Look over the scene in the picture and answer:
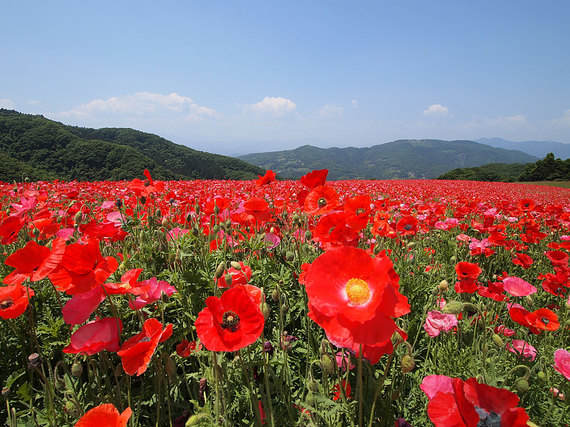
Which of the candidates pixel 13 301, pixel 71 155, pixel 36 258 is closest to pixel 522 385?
pixel 36 258

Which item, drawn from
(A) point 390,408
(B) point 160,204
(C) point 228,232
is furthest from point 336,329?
(B) point 160,204

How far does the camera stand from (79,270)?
3.29 ft

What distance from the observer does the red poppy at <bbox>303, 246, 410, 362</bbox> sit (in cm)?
68

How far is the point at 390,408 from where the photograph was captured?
4.10 ft

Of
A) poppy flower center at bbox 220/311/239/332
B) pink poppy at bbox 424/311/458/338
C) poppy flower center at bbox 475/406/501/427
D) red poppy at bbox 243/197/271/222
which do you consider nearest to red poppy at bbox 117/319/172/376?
poppy flower center at bbox 220/311/239/332

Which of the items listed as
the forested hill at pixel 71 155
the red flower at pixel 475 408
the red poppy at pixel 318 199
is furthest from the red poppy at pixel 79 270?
the forested hill at pixel 71 155

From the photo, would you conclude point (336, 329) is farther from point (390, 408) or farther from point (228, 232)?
point (228, 232)

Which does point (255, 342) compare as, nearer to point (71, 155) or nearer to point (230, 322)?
point (230, 322)

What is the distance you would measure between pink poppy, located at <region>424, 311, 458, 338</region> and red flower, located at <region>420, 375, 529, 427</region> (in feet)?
2.37

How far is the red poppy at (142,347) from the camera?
0.95 metres

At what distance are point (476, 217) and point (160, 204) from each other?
231 inches

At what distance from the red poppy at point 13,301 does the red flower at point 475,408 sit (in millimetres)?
1479

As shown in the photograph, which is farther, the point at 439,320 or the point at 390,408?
the point at 439,320

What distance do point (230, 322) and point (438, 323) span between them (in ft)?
3.67
